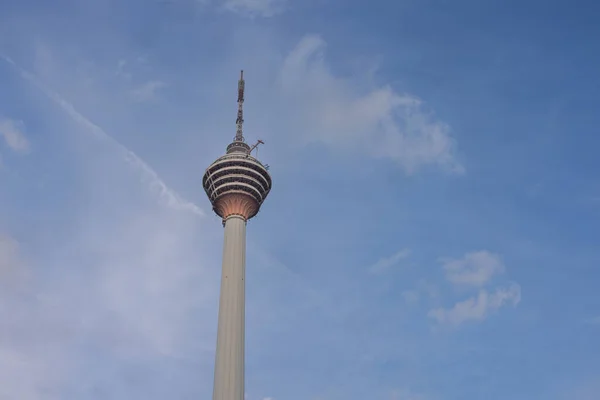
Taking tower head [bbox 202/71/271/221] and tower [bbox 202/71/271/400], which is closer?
tower [bbox 202/71/271/400]

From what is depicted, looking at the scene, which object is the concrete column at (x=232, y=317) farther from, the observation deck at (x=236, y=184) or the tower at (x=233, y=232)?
the observation deck at (x=236, y=184)

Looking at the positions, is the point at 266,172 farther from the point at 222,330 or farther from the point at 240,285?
the point at 222,330

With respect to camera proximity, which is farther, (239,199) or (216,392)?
(239,199)

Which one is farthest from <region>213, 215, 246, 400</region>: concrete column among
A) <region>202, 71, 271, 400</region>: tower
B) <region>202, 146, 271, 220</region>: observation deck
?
<region>202, 146, 271, 220</region>: observation deck

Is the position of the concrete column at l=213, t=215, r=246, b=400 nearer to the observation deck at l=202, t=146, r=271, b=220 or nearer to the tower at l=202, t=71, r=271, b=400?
the tower at l=202, t=71, r=271, b=400

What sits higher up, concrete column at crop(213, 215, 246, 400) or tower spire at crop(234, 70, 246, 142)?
tower spire at crop(234, 70, 246, 142)

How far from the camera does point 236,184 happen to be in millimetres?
117062

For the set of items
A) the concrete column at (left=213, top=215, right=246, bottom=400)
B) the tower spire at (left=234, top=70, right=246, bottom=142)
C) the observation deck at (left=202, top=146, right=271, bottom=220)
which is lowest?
the concrete column at (left=213, top=215, right=246, bottom=400)

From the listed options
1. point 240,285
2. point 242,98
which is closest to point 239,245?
point 240,285

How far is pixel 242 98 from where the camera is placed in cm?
13700

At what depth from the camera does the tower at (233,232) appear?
98.3 meters

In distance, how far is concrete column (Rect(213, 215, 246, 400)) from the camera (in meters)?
97.1

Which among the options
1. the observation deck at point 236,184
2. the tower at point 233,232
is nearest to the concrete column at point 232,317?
the tower at point 233,232

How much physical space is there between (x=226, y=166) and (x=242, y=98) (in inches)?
961
